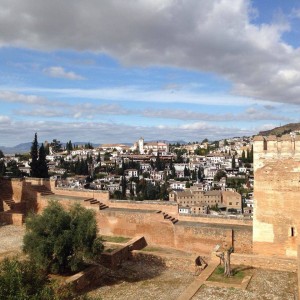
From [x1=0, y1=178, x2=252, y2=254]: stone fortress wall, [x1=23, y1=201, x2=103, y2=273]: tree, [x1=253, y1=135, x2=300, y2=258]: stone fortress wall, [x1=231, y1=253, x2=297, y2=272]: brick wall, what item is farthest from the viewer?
[x1=0, y1=178, x2=252, y2=254]: stone fortress wall

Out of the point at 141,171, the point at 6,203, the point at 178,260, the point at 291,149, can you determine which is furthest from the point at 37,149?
the point at 141,171

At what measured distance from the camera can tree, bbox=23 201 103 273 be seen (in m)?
11.4

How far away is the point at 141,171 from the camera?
113 m

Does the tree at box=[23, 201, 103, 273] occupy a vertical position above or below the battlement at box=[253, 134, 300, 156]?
below

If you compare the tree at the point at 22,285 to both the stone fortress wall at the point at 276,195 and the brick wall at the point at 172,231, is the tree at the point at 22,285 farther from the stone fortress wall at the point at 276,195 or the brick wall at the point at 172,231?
the brick wall at the point at 172,231

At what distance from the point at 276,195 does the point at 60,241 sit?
7.27 meters

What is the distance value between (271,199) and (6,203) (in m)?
14.0

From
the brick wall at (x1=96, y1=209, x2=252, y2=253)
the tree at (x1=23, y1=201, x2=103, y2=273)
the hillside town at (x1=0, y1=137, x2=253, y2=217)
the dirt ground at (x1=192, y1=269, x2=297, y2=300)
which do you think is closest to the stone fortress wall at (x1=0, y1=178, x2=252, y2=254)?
the brick wall at (x1=96, y1=209, x2=252, y2=253)

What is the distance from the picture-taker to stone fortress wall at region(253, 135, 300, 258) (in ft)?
40.6

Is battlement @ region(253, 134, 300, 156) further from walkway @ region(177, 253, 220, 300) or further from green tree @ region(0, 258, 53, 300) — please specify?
green tree @ region(0, 258, 53, 300)

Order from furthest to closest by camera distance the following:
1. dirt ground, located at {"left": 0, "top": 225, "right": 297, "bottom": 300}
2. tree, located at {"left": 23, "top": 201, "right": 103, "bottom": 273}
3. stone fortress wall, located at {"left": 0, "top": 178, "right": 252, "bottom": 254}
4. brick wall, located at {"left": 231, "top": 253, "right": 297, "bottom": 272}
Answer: stone fortress wall, located at {"left": 0, "top": 178, "right": 252, "bottom": 254} → brick wall, located at {"left": 231, "top": 253, "right": 297, "bottom": 272} → tree, located at {"left": 23, "top": 201, "right": 103, "bottom": 273} → dirt ground, located at {"left": 0, "top": 225, "right": 297, "bottom": 300}

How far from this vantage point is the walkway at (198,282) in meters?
10.1

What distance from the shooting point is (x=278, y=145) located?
12.8 metres

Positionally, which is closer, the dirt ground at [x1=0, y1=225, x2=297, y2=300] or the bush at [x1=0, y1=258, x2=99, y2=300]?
the bush at [x1=0, y1=258, x2=99, y2=300]
